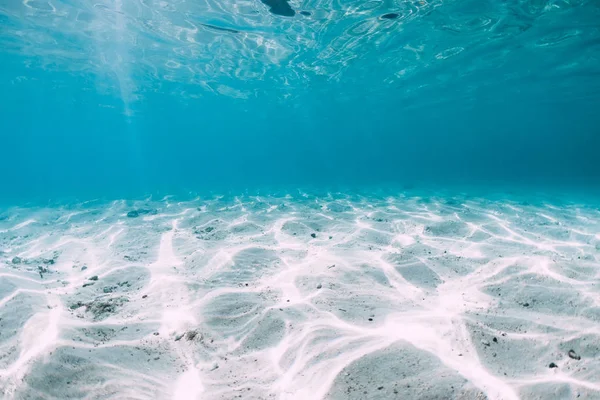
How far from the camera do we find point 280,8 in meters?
12.3

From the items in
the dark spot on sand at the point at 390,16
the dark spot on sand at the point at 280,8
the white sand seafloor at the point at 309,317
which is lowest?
the white sand seafloor at the point at 309,317

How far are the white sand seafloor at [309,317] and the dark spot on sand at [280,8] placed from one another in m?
9.35

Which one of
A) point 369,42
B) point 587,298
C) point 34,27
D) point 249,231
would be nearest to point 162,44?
point 34,27

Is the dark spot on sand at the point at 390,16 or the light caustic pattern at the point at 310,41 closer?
the light caustic pattern at the point at 310,41

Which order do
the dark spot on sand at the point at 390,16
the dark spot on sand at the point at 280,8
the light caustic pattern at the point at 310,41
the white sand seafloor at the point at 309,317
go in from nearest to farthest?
the white sand seafloor at the point at 309,317 → the dark spot on sand at the point at 280,8 → the light caustic pattern at the point at 310,41 → the dark spot on sand at the point at 390,16

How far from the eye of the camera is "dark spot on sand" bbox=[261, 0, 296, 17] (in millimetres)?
11844

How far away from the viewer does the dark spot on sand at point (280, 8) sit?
11844mm

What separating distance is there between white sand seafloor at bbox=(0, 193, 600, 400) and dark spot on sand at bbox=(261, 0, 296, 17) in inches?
368

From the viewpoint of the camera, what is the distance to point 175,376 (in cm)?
283

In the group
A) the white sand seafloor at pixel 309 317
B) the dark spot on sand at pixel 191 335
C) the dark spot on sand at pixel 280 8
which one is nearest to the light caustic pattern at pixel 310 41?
the dark spot on sand at pixel 280 8

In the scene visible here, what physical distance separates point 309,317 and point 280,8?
40.8ft

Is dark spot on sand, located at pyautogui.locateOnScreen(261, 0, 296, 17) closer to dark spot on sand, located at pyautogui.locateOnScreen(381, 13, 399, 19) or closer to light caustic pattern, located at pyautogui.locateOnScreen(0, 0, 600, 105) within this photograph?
light caustic pattern, located at pyautogui.locateOnScreen(0, 0, 600, 105)

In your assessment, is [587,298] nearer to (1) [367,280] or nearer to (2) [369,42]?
(1) [367,280]

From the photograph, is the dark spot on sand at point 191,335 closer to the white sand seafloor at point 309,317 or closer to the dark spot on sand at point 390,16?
the white sand seafloor at point 309,317
